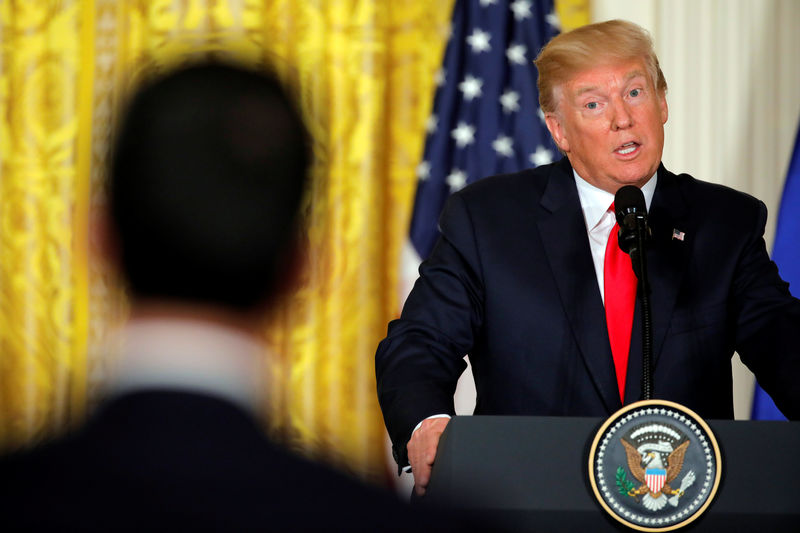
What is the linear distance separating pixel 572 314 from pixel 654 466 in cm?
101

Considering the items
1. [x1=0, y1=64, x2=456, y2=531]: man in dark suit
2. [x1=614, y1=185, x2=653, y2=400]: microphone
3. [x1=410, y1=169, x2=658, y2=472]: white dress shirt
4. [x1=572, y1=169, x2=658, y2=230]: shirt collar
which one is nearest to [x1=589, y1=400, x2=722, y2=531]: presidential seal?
[x1=614, y1=185, x2=653, y2=400]: microphone

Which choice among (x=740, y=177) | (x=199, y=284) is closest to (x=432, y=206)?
(x=740, y=177)

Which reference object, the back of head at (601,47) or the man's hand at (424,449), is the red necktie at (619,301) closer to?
the back of head at (601,47)

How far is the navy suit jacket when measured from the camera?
8.37 feet

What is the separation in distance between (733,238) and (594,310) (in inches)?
18.1

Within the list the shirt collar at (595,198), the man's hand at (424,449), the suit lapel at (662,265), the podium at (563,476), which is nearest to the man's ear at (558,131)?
the shirt collar at (595,198)

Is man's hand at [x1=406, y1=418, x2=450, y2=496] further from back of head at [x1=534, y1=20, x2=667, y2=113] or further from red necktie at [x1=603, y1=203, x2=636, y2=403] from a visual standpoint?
back of head at [x1=534, y1=20, x2=667, y2=113]

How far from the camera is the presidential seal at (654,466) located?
1612mm

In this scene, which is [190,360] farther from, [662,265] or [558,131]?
[558,131]

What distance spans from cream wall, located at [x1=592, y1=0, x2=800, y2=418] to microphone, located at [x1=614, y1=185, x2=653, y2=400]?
3.07 m

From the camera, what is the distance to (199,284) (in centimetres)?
80

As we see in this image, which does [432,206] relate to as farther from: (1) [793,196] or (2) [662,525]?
(2) [662,525]

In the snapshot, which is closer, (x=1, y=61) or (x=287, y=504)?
(x=287, y=504)

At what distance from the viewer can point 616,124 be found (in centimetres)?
287
